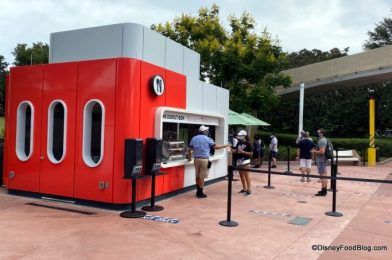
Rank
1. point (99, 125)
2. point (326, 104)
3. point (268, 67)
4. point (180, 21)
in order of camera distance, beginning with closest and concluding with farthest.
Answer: point (99, 125) → point (268, 67) → point (180, 21) → point (326, 104)

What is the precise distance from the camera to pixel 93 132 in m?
8.66

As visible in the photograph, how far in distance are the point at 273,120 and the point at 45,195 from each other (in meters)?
32.5

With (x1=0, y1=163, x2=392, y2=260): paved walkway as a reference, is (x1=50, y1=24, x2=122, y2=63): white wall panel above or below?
above

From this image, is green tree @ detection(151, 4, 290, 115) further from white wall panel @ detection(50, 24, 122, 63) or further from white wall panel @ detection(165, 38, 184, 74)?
white wall panel @ detection(50, 24, 122, 63)

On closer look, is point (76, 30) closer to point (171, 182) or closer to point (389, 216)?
point (171, 182)

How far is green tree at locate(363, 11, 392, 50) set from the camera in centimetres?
3844

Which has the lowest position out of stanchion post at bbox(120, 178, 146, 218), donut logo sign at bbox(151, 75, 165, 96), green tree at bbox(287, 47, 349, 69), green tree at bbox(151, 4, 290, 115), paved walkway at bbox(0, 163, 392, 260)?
paved walkway at bbox(0, 163, 392, 260)

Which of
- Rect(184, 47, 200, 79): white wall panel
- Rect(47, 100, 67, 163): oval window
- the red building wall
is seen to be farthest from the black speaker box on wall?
Rect(184, 47, 200, 79): white wall panel

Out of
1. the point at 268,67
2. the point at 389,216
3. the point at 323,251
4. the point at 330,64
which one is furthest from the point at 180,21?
the point at 323,251

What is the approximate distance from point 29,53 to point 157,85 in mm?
40895

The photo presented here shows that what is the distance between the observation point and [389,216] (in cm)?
815

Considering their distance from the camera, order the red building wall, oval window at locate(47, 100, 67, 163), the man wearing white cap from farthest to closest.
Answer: the man wearing white cap → oval window at locate(47, 100, 67, 163) → the red building wall

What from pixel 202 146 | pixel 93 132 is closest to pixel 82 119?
pixel 93 132

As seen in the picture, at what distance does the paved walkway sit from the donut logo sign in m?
2.50
